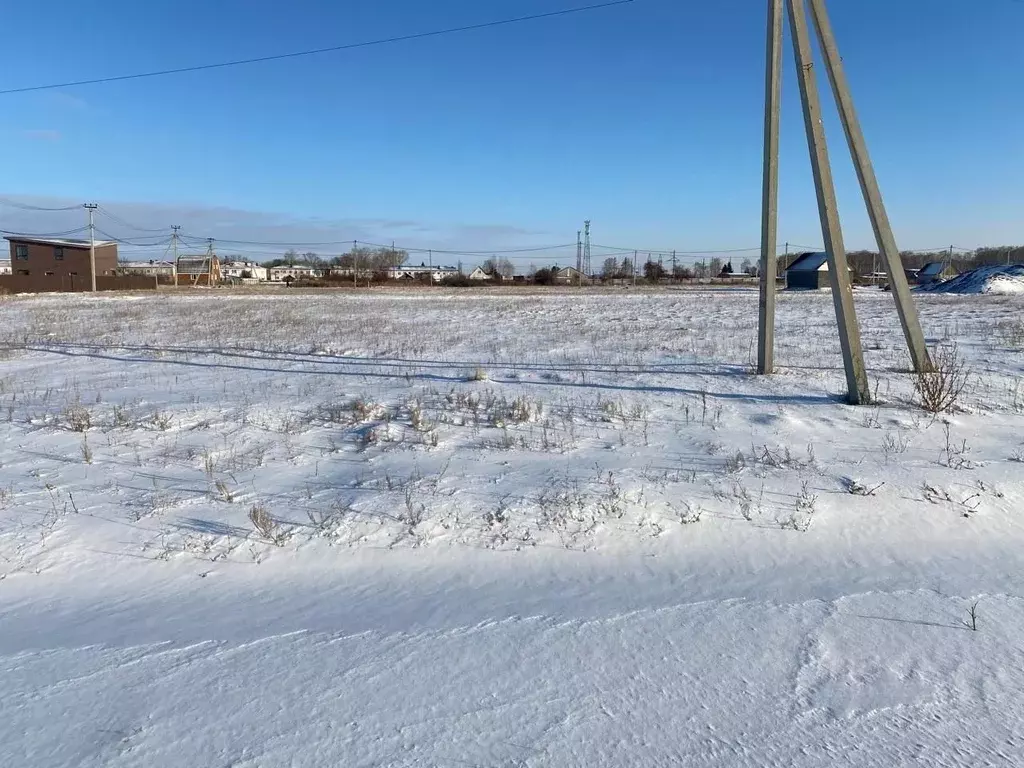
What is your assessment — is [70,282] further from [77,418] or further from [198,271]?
[77,418]

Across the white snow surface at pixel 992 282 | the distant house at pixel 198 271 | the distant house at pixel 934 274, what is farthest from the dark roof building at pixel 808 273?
the distant house at pixel 198 271

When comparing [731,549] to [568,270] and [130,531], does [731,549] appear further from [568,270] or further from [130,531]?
[568,270]

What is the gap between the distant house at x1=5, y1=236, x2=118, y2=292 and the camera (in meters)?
69.8

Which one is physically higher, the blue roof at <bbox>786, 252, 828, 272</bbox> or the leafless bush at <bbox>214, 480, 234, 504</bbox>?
the blue roof at <bbox>786, 252, 828, 272</bbox>

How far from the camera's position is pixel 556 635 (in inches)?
134

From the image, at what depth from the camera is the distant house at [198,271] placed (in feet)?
300

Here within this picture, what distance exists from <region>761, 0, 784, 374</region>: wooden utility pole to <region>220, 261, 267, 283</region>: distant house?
121649mm

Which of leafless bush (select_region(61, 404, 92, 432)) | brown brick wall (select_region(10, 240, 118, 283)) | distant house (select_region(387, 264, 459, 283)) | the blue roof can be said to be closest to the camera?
leafless bush (select_region(61, 404, 92, 432))

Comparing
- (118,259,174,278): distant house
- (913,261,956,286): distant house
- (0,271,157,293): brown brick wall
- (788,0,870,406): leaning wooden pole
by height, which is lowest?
(788,0,870,406): leaning wooden pole

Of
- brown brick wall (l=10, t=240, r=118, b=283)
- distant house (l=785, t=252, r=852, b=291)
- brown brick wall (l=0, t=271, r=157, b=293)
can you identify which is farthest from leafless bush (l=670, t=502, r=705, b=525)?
brown brick wall (l=10, t=240, r=118, b=283)

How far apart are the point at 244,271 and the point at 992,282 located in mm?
117849

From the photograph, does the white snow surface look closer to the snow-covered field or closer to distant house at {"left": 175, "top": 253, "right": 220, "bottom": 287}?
the snow-covered field

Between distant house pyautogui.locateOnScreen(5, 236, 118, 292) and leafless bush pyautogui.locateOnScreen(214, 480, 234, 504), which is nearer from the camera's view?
leafless bush pyautogui.locateOnScreen(214, 480, 234, 504)

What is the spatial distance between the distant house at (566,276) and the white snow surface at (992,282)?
48.3 meters
